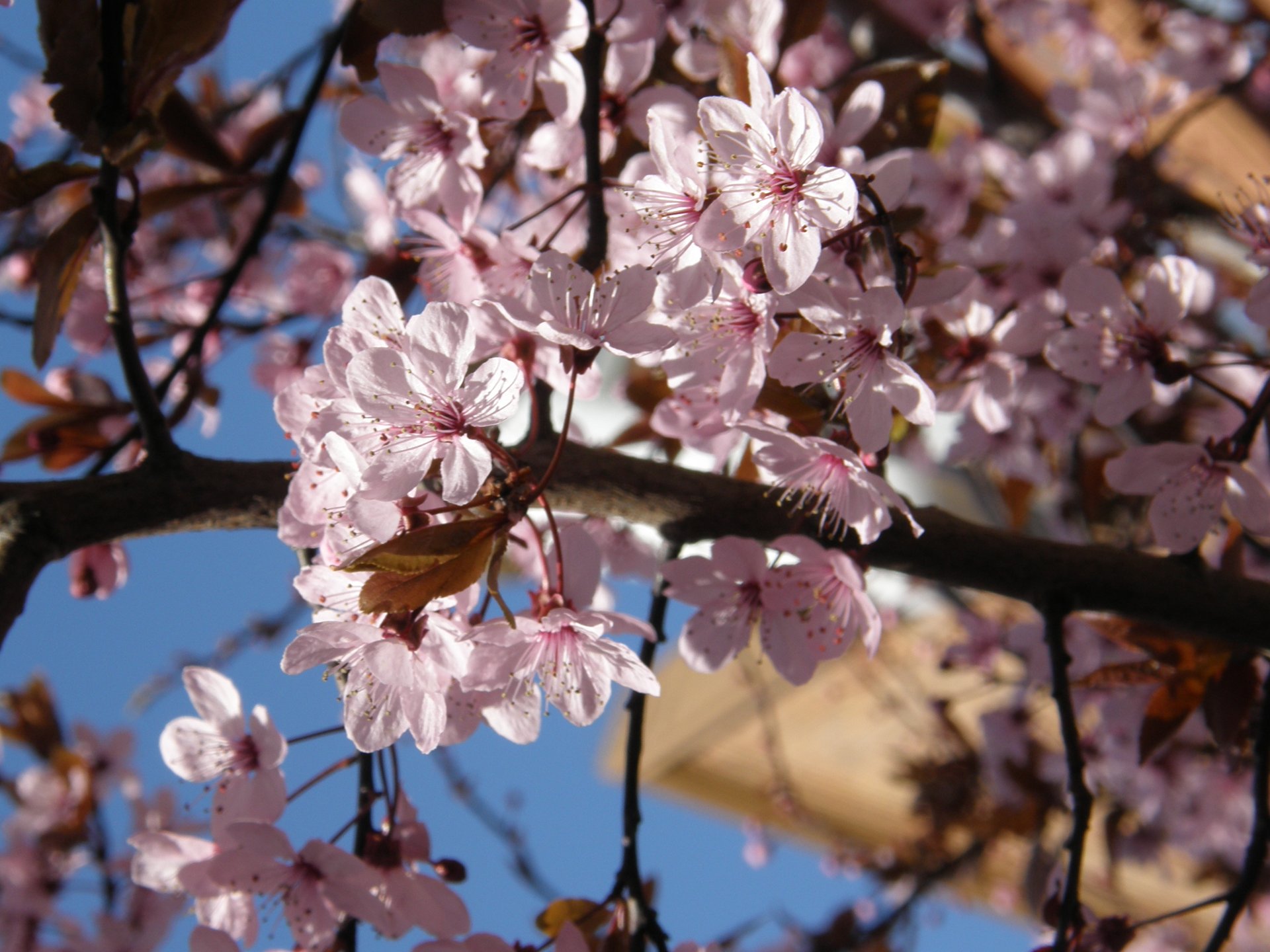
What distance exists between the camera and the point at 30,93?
381cm

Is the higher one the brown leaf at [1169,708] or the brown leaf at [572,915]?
the brown leaf at [1169,708]

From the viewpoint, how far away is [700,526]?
882 mm

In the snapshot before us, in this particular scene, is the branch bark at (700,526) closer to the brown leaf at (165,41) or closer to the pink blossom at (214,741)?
the pink blossom at (214,741)

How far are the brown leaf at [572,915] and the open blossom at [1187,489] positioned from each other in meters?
0.70

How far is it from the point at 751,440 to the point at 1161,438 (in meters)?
1.13

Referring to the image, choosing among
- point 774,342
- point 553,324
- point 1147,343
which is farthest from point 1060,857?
point 553,324

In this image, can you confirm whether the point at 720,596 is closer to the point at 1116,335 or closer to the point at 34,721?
the point at 1116,335

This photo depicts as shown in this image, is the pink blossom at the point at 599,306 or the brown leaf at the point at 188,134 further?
the brown leaf at the point at 188,134

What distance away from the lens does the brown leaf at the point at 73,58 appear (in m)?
0.78

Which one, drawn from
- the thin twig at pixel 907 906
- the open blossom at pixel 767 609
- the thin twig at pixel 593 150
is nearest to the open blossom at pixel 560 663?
the open blossom at pixel 767 609

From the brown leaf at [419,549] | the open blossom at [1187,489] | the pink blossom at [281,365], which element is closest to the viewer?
the brown leaf at [419,549]

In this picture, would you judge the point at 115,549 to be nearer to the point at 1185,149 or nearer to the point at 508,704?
the point at 508,704

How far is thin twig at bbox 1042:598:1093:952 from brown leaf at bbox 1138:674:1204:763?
0.21m

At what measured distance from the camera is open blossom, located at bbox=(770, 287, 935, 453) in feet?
2.32
